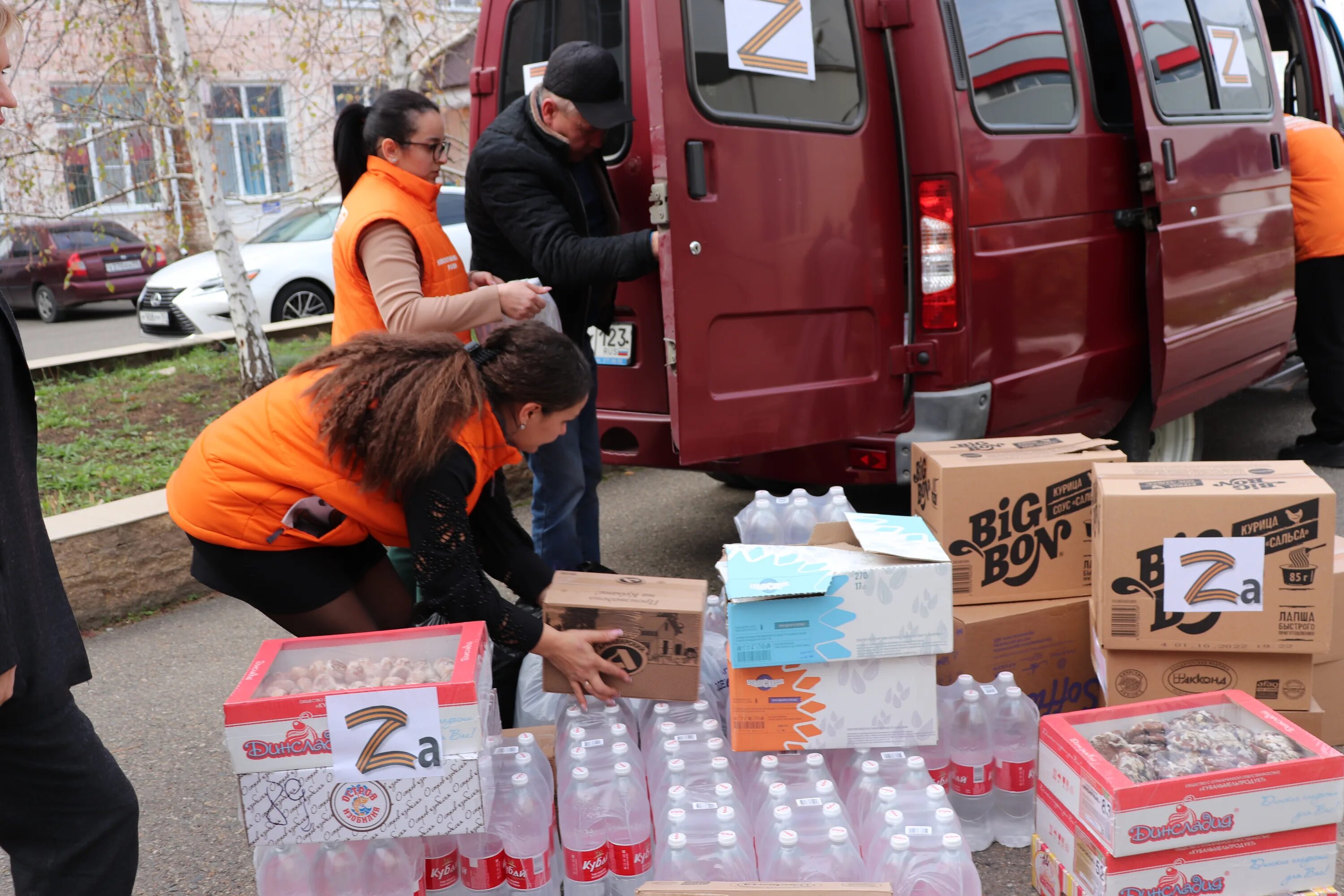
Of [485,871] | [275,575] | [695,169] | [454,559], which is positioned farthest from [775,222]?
[485,871]

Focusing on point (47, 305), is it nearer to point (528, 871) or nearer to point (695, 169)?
point (695, 169)

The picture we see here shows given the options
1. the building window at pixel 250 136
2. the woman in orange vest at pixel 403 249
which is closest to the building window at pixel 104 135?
the building window at pixel 250 136

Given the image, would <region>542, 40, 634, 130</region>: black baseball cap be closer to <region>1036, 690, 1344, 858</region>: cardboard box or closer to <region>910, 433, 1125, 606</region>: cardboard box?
<region>910, 433, 1125, 606</region>: cardboard box

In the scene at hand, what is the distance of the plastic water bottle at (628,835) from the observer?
2.23 metres

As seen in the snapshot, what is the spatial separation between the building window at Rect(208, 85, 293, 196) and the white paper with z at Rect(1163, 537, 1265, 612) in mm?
5766

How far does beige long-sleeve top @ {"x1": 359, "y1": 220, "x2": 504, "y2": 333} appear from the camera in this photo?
3057mm

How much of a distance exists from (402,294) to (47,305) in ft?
44.7

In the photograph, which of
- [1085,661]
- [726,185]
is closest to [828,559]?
[1085,661]

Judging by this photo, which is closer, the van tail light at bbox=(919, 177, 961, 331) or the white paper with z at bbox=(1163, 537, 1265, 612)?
the white paper with z at bbox=(1163, 537, 1265, 612)

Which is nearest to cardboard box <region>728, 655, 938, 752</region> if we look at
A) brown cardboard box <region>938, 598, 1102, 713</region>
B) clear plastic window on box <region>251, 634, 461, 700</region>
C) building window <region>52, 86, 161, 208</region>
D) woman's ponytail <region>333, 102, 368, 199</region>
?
brown cardboard box <region>938, 598, 1102, 713</region>

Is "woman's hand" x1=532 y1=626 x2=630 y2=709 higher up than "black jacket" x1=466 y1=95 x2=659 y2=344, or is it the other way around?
"black jacket" x1=466 y1=95 x2=659 y2=344

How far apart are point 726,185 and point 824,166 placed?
1.23 feet

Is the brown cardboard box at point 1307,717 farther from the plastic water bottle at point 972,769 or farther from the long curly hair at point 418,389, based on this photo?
the long curly hair at point 418,389

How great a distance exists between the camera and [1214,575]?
8.47 feet
